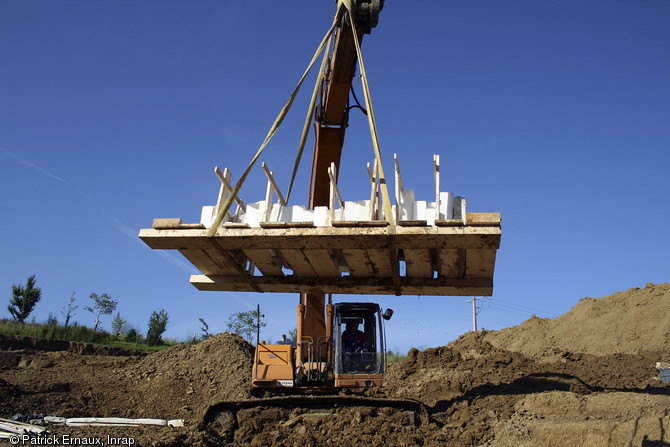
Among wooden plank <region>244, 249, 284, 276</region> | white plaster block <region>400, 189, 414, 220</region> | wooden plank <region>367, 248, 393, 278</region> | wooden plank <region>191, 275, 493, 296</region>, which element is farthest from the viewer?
wooden plank <region>191, 275, 493, 296</region>

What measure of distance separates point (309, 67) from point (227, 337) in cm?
1279

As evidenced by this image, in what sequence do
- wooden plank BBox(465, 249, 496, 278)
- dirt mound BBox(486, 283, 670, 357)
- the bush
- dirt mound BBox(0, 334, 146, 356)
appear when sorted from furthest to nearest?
1. the bush
2. dirt mound BBox(0, 334, 146, 356)
3. dirt mound BBox(486, 283, 670, 357)
4. wooden plank BBox(465, 249, 496, 278)

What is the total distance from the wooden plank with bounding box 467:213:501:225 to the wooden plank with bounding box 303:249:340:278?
190 centimetres

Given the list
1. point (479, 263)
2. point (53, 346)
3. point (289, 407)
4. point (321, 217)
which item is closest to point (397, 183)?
point (321, 217)

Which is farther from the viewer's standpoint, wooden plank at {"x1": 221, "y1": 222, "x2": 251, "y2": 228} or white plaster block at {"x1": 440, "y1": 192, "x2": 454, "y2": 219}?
wooden plank at {"x1": 221, "y1": 222, "x2": 251, "y2": 228}

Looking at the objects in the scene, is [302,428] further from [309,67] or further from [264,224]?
[309,67]

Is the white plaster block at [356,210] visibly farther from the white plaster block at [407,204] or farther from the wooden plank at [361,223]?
the white plaster block at [407,204]

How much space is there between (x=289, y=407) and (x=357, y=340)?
154 cm

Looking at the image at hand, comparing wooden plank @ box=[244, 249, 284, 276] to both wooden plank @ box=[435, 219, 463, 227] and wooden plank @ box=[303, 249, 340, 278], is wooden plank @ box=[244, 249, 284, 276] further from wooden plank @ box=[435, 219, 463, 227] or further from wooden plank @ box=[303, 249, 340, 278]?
wooden plank @ box=[435, 219, 463, 227]

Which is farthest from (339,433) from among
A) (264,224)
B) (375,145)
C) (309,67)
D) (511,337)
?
(511,337)

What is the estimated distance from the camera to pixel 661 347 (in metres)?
15.1

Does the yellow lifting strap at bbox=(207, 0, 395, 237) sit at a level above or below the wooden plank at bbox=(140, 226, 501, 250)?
above

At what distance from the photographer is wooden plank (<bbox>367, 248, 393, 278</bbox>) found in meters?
7.02

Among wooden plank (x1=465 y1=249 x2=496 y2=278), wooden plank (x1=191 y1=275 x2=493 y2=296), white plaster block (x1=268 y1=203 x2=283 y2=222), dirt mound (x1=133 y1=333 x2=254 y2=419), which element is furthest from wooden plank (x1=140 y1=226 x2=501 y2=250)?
dirt mound (x1=133 y1=333 x2=254 y2=419)
